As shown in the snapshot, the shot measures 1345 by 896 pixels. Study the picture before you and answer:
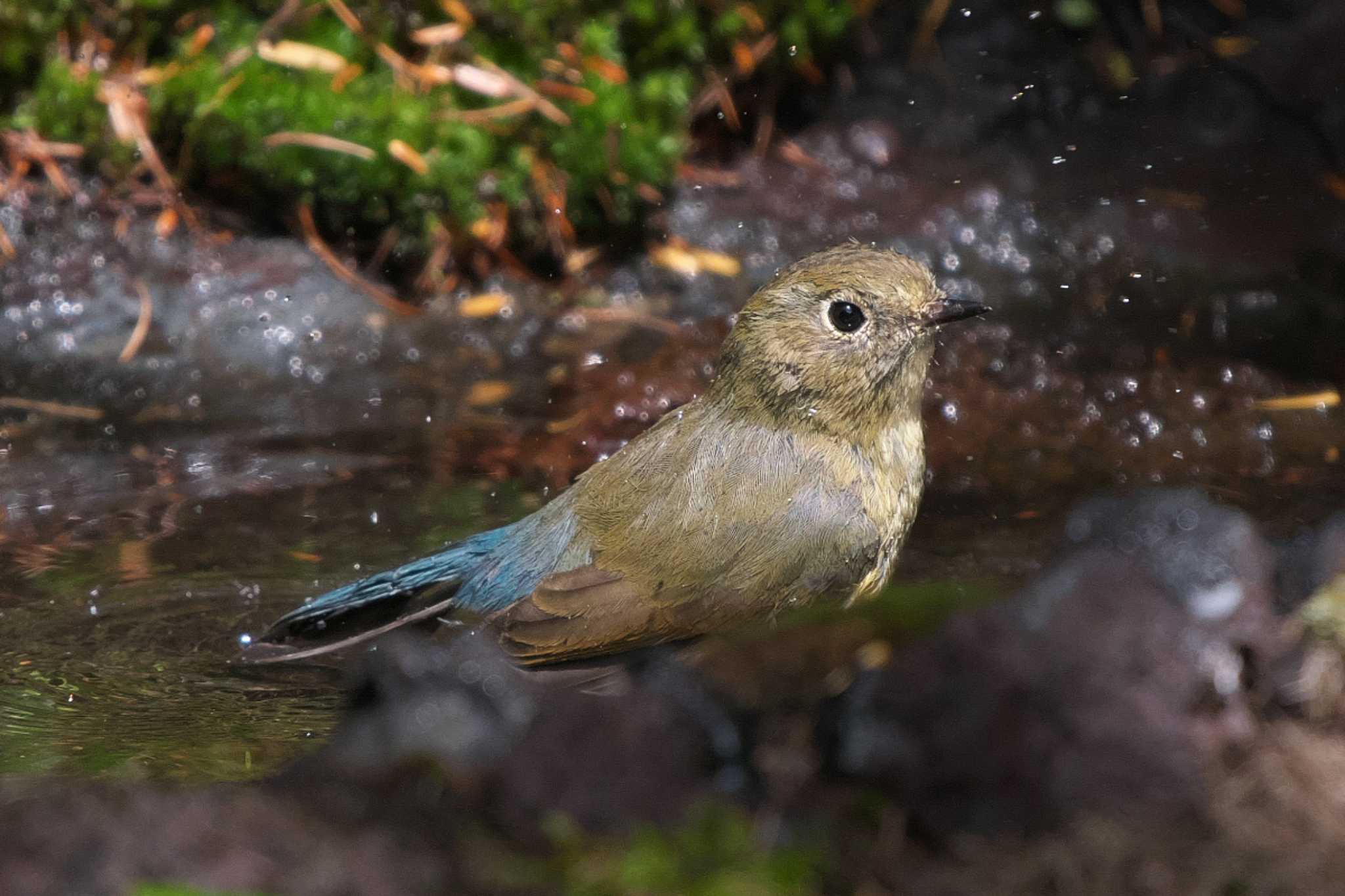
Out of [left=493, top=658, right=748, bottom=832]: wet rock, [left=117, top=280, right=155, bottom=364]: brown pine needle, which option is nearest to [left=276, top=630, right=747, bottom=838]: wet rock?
[left=493, top=658, right=748, bottom=832]: wet rock

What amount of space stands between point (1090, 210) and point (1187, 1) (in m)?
1.12

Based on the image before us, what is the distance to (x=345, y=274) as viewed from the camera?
6273 mm

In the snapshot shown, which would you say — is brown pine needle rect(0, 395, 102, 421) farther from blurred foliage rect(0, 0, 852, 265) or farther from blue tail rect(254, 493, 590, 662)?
blue tail rect(254, 493, 590, 662)

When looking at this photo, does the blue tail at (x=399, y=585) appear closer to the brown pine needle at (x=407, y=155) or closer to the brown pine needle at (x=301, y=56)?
the brown pine needle at (x=407, y=155)

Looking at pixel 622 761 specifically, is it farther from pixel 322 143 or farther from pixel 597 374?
pixel 322 143

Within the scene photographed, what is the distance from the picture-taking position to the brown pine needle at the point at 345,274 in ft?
20.5

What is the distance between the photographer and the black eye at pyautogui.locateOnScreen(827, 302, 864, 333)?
157 inches

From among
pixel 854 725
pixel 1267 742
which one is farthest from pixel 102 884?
pixel 1267 742

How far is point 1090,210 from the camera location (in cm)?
657

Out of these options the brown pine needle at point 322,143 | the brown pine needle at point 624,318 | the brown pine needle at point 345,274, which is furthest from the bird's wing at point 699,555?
the brown pine needle at point 322,143

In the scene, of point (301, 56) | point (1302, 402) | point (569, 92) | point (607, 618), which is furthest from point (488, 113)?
point (1302, 402)

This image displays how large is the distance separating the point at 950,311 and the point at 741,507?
795 mm

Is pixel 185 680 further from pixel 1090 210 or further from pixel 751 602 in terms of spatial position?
pixel 1090 210

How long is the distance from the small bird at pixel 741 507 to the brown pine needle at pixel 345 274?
2.23m
